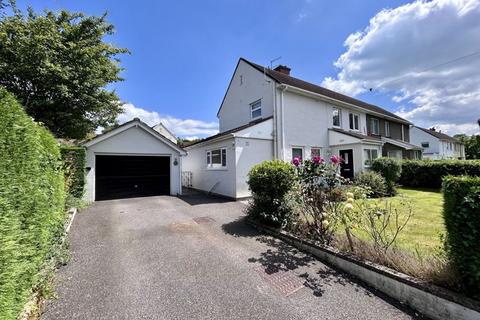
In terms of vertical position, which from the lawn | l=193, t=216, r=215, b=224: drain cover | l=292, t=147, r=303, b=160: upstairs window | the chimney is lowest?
l=193, t=216, r=215, b=224: drain cover

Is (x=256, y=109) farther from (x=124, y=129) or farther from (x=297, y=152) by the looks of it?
(x=124, y=129)

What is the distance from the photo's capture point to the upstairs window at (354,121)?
722 inches

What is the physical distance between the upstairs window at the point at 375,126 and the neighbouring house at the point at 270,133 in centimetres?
162

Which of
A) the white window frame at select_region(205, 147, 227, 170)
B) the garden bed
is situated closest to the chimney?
the white window frame at select_region(205, 147, 227, 170)

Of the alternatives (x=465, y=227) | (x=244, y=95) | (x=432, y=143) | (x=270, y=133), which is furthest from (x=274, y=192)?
(x=432, y=143)

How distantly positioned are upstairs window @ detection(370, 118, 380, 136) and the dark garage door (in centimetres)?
1842

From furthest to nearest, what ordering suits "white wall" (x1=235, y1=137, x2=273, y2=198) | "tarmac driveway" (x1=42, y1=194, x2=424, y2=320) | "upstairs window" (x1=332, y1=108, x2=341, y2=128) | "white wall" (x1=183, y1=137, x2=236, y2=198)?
"upstairs window" (x1=332, y1=108, x2=341, y2=128)
"white wall" (x1=183, y1=137, x2=236, y2=198)
"white wall" (x1=235, y1=137, x2=273, y2=198)
"tarmac driveway" (x1=42, y1=194, x2=424, y2=320)

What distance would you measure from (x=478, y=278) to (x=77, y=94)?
17.7 metres

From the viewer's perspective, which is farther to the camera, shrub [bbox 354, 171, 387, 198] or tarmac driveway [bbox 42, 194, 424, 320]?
shrub [bbox 354, 171, 387, 198]

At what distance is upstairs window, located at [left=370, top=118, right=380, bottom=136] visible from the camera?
20500 mm

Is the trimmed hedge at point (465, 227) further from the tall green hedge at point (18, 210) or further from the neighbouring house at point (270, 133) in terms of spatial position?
the neighbouring house at point (270, 133)

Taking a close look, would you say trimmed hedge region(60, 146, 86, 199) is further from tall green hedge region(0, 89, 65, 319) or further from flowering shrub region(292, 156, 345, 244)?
flowering shrub region(292, 156, 345, 244)

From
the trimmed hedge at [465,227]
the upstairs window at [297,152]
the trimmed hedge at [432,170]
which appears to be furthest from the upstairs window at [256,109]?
the trimmed hedge at [465,227]

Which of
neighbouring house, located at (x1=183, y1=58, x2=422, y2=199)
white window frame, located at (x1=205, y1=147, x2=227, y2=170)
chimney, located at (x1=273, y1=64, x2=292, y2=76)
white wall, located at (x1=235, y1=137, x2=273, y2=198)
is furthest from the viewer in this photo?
chimney, located at (x1=273, y1=64, x2=292, y2=76)
